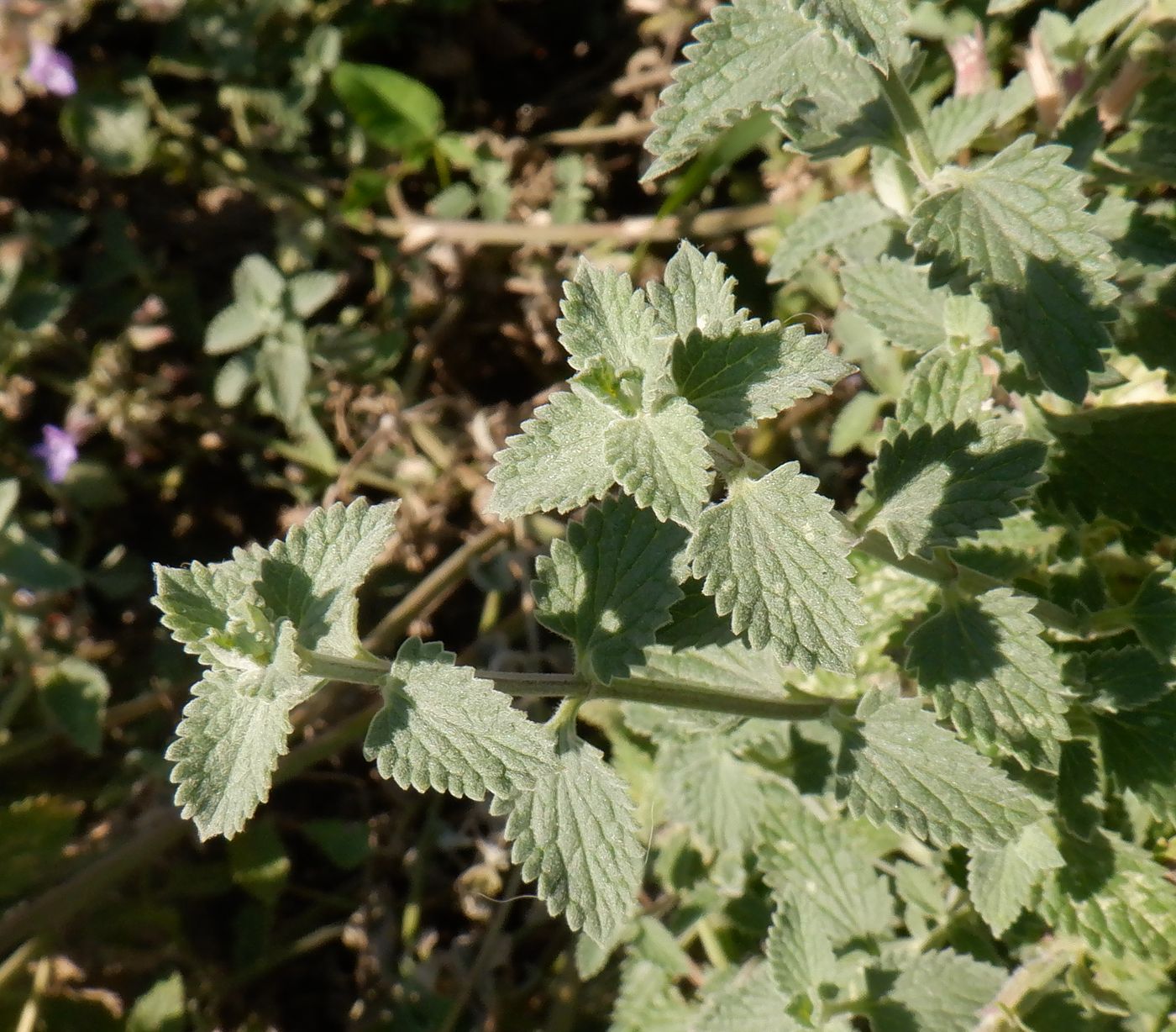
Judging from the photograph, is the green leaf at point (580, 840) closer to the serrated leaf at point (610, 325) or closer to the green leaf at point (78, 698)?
the serrated leaf at point (610, 325)

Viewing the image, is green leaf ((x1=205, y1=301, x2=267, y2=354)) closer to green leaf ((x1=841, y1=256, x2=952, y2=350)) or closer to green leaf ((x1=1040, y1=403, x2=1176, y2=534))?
green leaf ((x1=841, y1=256, x2=952, y2=350))

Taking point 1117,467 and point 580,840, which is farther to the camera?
point 1117,467

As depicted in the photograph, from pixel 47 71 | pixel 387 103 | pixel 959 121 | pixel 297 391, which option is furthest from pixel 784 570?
pixel 47 71

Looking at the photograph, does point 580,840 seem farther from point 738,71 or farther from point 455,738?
point 738,71

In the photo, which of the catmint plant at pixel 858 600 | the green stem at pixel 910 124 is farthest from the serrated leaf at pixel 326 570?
the green stem at pixel 910 124

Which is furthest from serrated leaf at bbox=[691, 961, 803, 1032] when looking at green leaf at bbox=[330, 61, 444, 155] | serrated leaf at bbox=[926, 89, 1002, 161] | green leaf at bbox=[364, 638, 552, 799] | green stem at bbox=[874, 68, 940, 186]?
green leaf at bbox=[330, 61, 444, 155]

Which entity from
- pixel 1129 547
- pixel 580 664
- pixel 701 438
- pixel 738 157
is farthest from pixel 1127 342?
pixel 738 157
